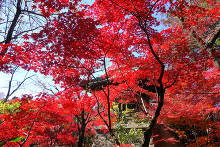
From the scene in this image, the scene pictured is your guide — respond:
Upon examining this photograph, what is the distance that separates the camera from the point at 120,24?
6.56 meters

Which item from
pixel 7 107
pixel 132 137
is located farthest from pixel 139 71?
pixel 7 107

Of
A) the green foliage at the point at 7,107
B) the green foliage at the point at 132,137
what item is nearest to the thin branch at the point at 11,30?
the green foliage at the point at 7,107

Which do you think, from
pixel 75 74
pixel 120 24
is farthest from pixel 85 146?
pixel 120 24

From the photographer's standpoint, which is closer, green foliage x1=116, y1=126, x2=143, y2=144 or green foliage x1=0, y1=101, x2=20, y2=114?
green foliage x1=116, y1=126, x2=143, y2=144

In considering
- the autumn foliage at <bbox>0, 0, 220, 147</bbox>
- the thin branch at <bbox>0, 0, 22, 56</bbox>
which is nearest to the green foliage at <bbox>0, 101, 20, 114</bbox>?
the autumn foliage at <bbox>0, 0, 220, 147</bbox>

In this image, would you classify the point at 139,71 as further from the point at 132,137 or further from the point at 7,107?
the point at 7,107

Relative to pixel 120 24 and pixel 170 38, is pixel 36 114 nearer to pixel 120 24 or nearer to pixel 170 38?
pixel 120 24

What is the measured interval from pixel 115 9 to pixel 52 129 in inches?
425

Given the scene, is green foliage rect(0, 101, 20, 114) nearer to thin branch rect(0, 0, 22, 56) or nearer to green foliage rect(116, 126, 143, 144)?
thin branch rect(0, 0, 22, 56)

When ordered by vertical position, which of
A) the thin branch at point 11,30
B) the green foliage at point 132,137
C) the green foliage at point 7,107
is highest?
the thin branch at point 11,30

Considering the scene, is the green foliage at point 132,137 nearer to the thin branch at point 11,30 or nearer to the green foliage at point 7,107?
the thin branch at point 11,30

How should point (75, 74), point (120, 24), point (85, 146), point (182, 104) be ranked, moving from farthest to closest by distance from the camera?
point (85, 146)
point (75, 74)
point (182, 104)
point (120, 24)

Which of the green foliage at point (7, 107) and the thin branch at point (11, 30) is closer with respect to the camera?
the thin branch at point (11, 30)

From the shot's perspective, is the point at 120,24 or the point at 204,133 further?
the point at 204,133
